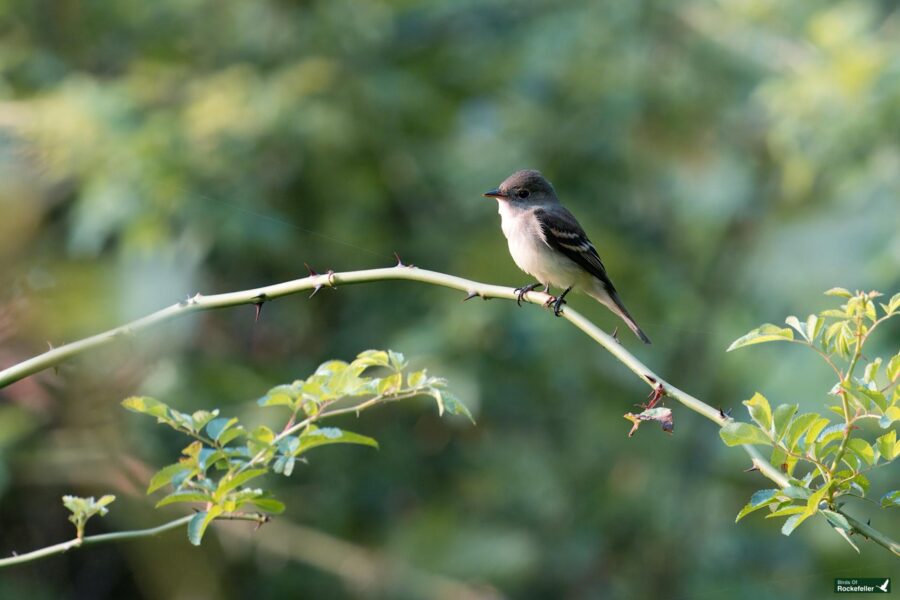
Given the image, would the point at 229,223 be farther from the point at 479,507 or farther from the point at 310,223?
the point at 479,507

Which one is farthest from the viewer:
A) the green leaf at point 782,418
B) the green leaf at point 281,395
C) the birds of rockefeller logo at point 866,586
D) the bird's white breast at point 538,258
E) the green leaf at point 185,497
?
the bird's white breast at point 538,258

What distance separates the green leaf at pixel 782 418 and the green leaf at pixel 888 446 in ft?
0.59

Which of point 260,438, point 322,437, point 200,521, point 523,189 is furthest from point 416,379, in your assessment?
point 523,189

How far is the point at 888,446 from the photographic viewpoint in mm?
2160

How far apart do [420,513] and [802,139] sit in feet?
14.2

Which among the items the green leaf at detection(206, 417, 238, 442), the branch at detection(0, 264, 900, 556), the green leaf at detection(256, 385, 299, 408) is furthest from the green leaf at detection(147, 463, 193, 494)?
the branch at detection(0, 264, 900, 556)

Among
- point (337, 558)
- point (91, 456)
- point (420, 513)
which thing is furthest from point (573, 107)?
point (91, 456)

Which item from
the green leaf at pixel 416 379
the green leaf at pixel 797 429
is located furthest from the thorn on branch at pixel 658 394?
the green leaf at pixel 416 379

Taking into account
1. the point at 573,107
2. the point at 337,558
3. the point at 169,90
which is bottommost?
the point at 337,558

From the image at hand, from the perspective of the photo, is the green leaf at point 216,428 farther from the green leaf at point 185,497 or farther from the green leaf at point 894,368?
the green leaf at point 894,368

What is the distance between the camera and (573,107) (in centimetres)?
998

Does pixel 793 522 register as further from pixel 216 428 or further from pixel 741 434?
pixel 216 428

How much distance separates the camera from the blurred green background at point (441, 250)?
7832 mm

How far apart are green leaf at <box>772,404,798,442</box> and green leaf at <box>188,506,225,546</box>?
3.81 feet
